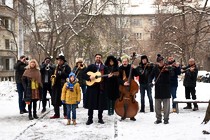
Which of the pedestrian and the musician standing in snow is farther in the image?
the pedestrian

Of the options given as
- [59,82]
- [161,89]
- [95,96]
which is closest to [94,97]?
[95,96]

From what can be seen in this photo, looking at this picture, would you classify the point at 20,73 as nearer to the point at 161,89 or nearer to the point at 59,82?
the point at 59,82

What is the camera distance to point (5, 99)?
1873 centimetres

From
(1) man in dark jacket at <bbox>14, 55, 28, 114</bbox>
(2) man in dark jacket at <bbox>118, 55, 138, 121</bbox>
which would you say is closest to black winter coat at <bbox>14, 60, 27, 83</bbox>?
(1) man in dark jacket at <bbox>14, 55, 28, 114</bbox>

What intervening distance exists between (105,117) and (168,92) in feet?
8.31

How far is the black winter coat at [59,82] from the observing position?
12180 mm

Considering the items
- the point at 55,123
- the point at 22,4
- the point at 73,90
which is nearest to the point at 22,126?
the point at 55,123

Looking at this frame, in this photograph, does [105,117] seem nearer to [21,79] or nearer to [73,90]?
[73,90]

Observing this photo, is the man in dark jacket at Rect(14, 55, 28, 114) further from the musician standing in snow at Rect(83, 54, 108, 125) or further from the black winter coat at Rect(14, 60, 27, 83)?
the musician standing in snow at Rect(83, 54, 108, 125)

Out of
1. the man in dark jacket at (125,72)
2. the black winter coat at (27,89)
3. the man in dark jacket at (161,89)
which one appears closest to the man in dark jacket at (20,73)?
the black winter coat at (27,89)

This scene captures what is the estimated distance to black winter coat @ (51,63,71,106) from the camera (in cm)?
1218

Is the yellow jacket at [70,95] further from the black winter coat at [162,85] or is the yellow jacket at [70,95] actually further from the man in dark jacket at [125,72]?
the black winter coat at [162,85]

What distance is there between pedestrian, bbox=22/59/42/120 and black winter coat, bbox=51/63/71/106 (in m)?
0.48

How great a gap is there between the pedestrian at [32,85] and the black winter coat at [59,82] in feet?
1.58
